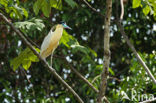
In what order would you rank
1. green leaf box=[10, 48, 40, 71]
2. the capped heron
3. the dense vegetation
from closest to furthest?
green leaf box=[10, 48, 40, 71], the capped heron, the dense vegetation

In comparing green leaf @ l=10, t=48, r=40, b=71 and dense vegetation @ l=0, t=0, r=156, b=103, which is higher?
green leaf @ l=10, t=48, r=40, b=71

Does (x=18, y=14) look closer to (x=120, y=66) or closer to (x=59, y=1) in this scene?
(x=59, y=1)

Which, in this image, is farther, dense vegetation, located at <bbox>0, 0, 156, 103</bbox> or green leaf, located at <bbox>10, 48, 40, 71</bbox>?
dense vegetation, located at <bbox>0, 0, 156, 103</bbox>

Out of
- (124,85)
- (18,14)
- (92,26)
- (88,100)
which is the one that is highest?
(18,14)

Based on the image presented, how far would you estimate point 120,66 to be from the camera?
6.47m

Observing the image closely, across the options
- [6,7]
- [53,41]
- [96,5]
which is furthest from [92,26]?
[6,7]

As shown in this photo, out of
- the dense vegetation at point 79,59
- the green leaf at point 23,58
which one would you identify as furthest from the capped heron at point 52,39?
the green leaf at point 23,58

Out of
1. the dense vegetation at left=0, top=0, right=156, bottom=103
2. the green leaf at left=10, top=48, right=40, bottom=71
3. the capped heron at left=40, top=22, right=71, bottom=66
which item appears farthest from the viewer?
the dense vegetation at left=0, top=0, right=156, bottom=103

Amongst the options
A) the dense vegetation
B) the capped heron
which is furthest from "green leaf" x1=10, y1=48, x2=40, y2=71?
the dense vegetation

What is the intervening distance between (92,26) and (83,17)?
467mm

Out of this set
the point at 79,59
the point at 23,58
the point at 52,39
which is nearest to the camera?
the point at 23,58

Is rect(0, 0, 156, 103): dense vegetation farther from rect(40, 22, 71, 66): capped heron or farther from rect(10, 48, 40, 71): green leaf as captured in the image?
rect(10, 48, 40, 71): green leaf

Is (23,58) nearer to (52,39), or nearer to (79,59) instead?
(52,39)

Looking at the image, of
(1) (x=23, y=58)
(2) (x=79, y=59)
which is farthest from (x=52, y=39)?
(2) (x=79, y=59)
